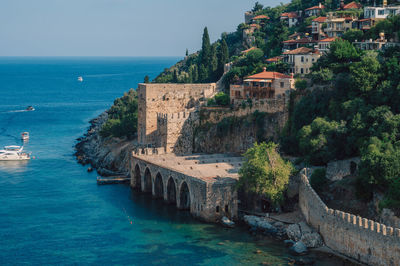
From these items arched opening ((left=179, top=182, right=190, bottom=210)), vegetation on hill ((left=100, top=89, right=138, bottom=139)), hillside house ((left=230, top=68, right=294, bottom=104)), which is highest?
hillside house ((left=230, top=68, right=294, bottom=104))

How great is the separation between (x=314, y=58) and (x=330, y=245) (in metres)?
29.5

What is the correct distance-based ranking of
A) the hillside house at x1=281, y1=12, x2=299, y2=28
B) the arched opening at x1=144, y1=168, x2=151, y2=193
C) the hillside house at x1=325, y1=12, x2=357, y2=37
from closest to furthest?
the arched opening at x1=144, y1=168, x2=151, y2=193 < the hillside house at x1=325, y1=12, x2=357, y2=37 < the hillside house at x1=281, y1=12, x2=299, y2=28

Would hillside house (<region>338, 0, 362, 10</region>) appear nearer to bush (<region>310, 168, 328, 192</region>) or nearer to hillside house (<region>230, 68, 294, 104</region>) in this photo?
hillside house (<region>230, 68, 294, 104</region>)

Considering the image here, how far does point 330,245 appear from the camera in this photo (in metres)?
38.5

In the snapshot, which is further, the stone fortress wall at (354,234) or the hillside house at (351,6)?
the hillside house at (351,6)

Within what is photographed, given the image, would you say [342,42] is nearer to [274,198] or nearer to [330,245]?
[274,198]

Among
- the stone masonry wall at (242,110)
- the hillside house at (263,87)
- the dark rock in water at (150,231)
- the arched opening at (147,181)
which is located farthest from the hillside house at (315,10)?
the dark rock in water at (150,231)

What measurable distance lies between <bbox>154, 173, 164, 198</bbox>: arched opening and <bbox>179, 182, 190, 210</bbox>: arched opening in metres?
4.19

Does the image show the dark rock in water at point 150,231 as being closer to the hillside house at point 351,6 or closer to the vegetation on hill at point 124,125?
the vegetation on hill at point 124,125

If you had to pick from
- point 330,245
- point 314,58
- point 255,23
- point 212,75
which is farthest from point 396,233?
point 255,23

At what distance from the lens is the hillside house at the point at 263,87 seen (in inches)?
2196

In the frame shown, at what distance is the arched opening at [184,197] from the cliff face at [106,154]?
14459 mm

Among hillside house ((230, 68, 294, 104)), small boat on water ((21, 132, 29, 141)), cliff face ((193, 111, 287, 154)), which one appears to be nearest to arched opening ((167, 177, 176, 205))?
cliff face ((193, 111, 287, 154))

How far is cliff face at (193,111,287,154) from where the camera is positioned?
55688 mm
